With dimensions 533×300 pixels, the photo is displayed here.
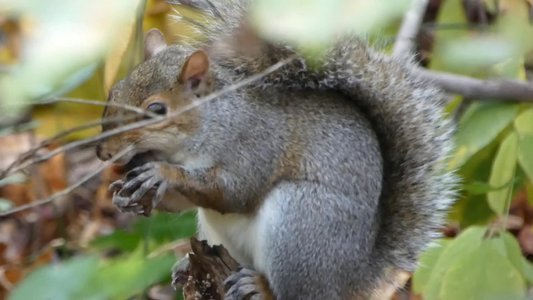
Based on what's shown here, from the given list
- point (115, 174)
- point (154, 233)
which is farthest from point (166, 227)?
point (115, 174)

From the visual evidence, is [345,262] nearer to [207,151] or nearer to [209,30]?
[207,151]

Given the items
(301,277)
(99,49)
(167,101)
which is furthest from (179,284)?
(99,49)

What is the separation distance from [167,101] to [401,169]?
0.41 meters

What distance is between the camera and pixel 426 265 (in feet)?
5.69

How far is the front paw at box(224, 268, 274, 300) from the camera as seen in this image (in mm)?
1563

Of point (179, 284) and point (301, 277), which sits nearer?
point (301, 277)

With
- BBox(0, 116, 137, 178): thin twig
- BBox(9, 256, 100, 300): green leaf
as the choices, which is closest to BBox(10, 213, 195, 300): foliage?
BBox(9, 256, 100, 300): green leaf

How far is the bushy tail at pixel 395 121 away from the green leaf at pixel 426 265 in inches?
1.3

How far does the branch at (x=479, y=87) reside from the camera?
5.67ft

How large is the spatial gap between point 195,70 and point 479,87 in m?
0.82

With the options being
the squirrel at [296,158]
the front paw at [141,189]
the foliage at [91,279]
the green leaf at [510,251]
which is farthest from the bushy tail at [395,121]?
the foliage at [91,279]

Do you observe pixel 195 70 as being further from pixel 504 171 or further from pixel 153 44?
pixel 504 171

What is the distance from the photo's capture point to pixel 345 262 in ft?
5.19

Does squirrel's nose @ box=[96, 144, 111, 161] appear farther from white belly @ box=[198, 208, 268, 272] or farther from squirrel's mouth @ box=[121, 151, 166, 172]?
white belly @ box=[198, 208, 268, 272]
